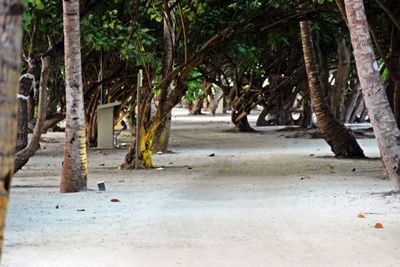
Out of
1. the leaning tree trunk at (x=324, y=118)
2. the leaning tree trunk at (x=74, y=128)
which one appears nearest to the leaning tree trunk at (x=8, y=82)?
the leaning tree trunk at (x=74, y=128)

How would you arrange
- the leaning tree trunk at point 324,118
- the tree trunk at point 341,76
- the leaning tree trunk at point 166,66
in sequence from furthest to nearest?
the tree trunk at point 341,76
the leaning tree trunk at point 324,118
the leaning tree trunk at point 166,66

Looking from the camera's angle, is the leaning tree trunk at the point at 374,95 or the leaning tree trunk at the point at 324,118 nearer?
the leaning tree trunk at the point at 374,95

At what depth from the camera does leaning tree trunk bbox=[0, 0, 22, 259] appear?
99.4 inches

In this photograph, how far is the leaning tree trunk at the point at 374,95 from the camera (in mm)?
9930

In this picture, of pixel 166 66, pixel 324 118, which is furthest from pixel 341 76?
pixel 166 66

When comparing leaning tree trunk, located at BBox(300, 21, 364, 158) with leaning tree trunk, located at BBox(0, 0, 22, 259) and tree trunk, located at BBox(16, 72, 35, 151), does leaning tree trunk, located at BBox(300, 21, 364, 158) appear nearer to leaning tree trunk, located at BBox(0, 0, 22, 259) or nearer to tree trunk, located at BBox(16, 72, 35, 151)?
tree trunk, located at BBox(16, 72, 35, 151)

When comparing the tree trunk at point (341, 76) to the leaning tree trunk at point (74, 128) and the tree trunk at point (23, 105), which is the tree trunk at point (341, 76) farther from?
the leaning tree trunk at point (74, 128)

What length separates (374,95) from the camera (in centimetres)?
1001

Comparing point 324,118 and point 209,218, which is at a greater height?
point 324,118

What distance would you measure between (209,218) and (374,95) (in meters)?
2.81

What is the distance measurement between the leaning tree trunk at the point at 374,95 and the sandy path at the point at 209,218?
60 cm

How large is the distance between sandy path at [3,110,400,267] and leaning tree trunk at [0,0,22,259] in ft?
12.8

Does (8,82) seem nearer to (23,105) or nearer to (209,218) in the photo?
(209,218)

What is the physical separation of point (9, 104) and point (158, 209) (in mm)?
7255
